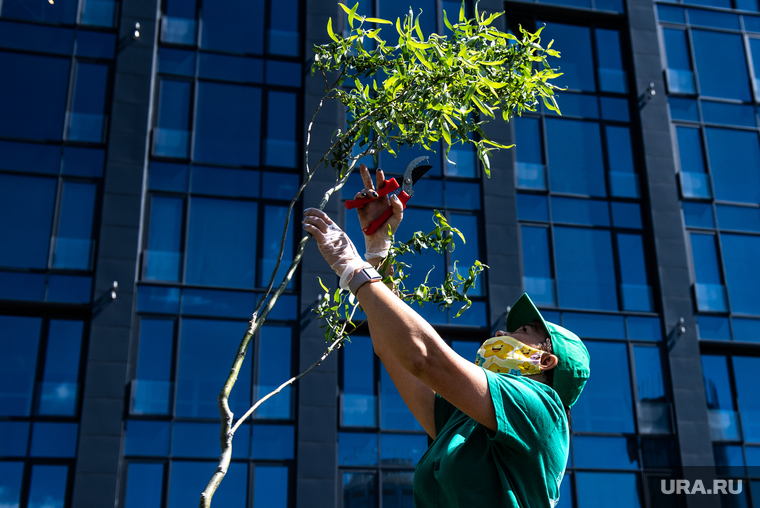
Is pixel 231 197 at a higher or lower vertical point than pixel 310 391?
higher

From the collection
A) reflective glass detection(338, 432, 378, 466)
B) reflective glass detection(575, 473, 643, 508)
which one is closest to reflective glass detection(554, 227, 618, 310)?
reflective glass detection(575, 473, 643, 508)

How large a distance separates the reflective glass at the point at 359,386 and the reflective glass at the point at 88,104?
684cm

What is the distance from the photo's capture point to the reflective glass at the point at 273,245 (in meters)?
16.3

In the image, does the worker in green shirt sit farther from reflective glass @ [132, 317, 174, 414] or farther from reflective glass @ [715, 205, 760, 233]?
reflective glass @ [715, 205, 760, 233]

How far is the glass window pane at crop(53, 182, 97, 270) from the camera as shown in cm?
1562

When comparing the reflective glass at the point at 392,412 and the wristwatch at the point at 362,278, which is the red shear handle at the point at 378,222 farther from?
the reflective glass at the point at 392,412

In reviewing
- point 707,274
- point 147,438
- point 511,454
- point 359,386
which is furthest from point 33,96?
point 511,454

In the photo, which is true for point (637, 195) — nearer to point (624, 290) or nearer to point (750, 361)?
point (624, 290)

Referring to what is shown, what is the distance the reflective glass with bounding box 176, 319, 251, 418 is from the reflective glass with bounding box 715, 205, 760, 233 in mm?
11579

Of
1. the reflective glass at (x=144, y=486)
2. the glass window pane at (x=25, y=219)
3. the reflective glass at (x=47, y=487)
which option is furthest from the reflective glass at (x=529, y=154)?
the reflective glass at (x=47, y=487)

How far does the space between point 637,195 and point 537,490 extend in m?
17.1

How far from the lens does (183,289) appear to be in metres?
15.8

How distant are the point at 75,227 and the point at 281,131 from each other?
471 cm

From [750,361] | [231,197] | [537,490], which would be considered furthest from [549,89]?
[750,361]
